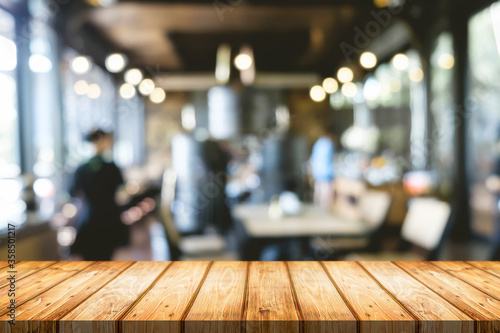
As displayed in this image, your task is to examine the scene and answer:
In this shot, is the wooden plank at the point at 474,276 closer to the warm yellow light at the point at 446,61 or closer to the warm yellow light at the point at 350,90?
the warm yellow light at the point at 446,61

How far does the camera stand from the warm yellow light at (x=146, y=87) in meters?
8.54

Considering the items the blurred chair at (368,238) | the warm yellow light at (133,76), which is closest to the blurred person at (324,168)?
the blurred chair at (368,238)

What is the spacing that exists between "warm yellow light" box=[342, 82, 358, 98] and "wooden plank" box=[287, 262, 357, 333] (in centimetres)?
752

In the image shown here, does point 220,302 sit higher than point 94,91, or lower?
lower

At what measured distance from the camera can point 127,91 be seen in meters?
7.45

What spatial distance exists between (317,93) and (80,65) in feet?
19.9

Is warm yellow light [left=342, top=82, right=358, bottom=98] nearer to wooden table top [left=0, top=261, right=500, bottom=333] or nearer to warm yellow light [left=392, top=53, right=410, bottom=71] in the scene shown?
warm yellow light [left=392, top=53, right=410, bottom=71]

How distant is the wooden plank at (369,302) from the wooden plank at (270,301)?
16 centimetres

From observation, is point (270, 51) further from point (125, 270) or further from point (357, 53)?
point (125, 270)

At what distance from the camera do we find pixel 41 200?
4.81 m

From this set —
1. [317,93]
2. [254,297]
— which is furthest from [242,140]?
[254,297]

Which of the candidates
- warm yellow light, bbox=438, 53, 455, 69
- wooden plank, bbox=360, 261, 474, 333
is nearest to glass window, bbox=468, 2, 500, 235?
warm yellow light, bbox=438, 53, 455, 69

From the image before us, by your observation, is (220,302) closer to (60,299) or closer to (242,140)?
(60,299)

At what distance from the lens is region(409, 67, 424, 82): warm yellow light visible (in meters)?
5.99
